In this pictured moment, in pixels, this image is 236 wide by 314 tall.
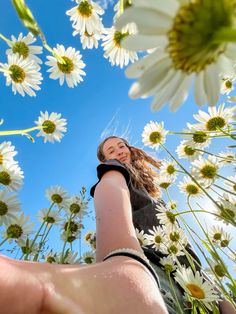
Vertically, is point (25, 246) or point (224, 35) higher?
point (25, 246)

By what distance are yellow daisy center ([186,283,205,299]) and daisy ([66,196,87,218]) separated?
63 cm

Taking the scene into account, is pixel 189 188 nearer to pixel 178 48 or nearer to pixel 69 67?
pixel 69 67

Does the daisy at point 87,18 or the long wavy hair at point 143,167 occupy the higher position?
the long wavy hair at point 143,167

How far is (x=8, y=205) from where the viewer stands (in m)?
0.96

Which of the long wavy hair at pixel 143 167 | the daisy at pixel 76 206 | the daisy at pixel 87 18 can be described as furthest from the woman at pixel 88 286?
the long wavy hair at pixel 143 167

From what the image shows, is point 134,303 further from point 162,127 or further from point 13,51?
point 162,127

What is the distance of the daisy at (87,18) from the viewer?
2.22 feet

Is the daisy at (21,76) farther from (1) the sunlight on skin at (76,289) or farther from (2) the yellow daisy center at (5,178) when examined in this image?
(1) the sunlight on skin at (76,289)

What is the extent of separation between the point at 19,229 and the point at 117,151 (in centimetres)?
64

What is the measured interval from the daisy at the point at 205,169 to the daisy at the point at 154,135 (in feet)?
1.02

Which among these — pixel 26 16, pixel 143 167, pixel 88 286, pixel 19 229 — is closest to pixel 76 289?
pixel 88 286

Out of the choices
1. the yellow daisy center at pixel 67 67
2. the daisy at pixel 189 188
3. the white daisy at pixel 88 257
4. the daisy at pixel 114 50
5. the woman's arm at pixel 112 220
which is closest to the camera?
the woman's arm at pixel 112 220

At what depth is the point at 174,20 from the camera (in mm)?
197

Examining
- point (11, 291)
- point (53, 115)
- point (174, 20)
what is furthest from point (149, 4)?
point (53, 115)
